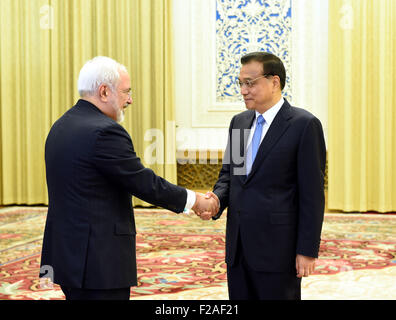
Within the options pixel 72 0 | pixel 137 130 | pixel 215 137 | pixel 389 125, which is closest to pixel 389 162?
pixel 389 125

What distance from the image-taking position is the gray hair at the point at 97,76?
1879 millimetres

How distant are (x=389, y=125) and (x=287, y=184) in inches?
173

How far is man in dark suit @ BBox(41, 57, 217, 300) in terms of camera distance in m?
1.79

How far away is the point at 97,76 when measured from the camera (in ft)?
6.17

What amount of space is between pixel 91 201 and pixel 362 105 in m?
4.74

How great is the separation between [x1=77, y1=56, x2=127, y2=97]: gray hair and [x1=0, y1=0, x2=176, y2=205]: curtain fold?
4.33 meters

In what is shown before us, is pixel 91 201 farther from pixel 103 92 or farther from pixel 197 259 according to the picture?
pixel 197 259

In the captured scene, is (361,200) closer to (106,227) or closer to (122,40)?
(122,40)

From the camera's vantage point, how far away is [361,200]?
5.92 m

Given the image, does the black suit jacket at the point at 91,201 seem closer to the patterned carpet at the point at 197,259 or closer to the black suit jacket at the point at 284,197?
the black suit jacket at the point at 284,197

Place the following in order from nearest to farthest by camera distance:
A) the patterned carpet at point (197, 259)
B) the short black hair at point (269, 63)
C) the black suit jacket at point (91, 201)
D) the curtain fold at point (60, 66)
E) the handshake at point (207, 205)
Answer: the black suit jacket at point (91, 201) < the short black hair at point (269, 63) < the handshake at point (207, 205) < the patterned carpet at point (197, 259) < the curtain fold at point (60, 66)

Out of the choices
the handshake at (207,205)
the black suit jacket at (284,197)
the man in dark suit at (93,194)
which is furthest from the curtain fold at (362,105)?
the man in dark suit at (93,194)

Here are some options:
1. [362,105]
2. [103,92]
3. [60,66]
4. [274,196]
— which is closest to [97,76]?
[103,92]

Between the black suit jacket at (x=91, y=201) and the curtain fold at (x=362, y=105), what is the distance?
450cm
